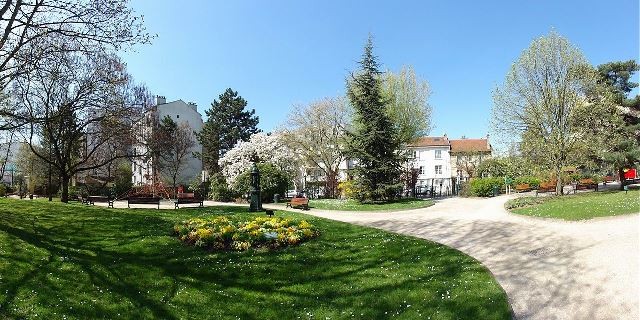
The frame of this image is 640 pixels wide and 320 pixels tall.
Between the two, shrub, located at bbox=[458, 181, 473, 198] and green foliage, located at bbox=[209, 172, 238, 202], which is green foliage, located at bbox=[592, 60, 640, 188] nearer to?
shrub, located at bbox=[458, 181, 473, 198]

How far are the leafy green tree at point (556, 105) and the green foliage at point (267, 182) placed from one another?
18.3m

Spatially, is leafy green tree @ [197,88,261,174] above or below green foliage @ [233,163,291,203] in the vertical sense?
above

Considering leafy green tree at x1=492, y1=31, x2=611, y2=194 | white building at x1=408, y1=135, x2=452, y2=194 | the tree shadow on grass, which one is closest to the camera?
the tree shadow on grass

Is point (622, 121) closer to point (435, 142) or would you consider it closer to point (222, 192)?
point (222, 192)

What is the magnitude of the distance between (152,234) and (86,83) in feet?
44.5

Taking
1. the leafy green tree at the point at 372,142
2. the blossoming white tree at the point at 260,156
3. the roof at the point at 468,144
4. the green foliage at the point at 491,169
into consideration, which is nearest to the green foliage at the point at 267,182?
the blossoming white tree at the point at 260,156

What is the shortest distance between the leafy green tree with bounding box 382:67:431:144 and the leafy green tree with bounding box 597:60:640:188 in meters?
13.1

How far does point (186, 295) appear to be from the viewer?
22.9 ft

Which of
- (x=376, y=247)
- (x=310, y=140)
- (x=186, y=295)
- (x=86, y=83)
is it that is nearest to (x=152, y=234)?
(x=186, y=295)

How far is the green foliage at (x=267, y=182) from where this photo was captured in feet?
97.1

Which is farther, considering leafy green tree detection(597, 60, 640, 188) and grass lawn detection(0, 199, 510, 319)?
leafy green tree detection(597, 60, 640, 188)

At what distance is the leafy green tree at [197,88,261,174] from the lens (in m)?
51.1

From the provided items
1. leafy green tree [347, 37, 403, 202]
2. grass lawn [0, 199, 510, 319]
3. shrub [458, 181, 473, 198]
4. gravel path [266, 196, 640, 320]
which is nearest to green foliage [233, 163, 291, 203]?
leafy green tree [347, 37, 403, 202]

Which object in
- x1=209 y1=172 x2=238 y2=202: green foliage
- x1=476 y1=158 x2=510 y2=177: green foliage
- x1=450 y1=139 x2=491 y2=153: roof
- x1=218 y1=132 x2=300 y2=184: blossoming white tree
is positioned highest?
x1=450 y1=139 x2=491 y2=153: roof
